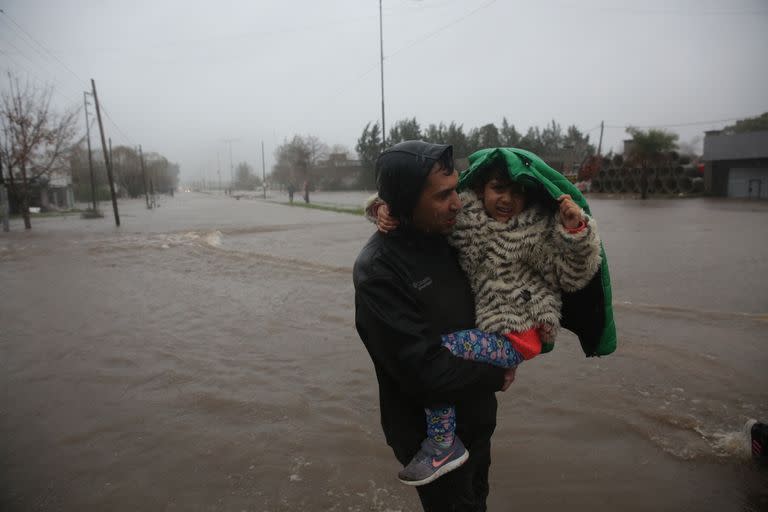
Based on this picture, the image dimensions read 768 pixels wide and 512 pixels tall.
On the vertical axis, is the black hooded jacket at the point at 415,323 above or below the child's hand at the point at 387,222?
below

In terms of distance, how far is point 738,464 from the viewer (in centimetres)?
319

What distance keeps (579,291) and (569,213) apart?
1.19 ft

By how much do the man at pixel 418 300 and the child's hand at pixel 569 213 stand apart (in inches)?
13.8

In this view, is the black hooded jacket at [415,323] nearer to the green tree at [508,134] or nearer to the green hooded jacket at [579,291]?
the green hooded jacket at [579,291]

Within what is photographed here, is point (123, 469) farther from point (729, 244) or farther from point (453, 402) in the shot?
point (729, 244)

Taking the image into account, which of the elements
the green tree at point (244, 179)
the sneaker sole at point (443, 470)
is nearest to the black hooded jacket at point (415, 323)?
the sneaker sole at point (443, 470)

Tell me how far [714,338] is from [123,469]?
20.3ft

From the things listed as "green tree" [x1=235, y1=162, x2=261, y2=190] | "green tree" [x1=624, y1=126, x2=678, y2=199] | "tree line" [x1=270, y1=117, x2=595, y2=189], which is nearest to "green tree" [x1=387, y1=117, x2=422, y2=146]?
"tree line" [x1=270, y1=117, x2=595, y2=189]

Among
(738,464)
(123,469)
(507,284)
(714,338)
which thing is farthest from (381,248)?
(714,338)

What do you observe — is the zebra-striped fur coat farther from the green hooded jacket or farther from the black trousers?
the black trousers

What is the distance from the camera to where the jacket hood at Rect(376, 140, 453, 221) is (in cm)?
152

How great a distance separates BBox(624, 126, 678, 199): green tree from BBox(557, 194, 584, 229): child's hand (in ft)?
126

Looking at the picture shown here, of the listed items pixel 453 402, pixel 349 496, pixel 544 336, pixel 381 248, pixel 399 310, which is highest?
pixel 381 248

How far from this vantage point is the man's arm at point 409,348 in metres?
1.49
